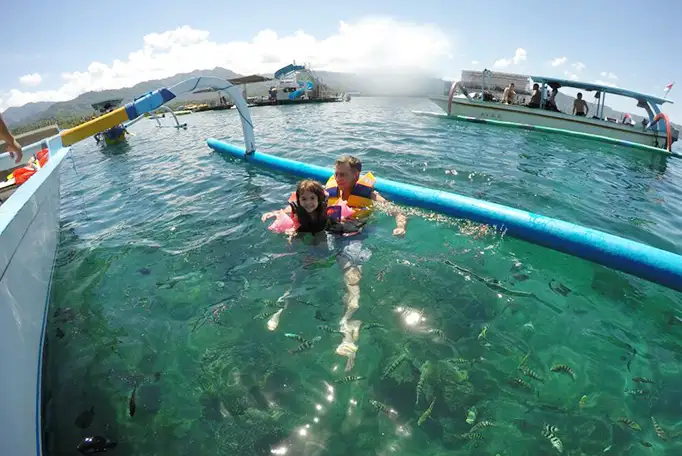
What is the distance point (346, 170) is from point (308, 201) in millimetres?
1243

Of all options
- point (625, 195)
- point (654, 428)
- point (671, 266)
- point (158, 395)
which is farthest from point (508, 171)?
point (158, 395)

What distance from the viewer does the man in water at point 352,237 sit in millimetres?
3674

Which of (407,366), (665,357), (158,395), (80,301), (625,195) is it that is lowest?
(625,195)

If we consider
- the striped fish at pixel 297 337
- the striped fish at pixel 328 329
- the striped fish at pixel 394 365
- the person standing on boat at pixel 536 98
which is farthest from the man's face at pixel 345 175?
the person standing on boat at pixel 536 98

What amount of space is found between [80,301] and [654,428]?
6.09 meters

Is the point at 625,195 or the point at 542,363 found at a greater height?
the point at 542,363

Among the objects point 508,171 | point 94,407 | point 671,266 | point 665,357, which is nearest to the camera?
point 94,407

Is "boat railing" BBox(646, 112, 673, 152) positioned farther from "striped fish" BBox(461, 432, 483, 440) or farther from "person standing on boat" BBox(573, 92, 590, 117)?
"striped fish" BBox(461, 432, 483, 440)

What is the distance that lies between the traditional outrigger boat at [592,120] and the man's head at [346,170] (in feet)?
55.7

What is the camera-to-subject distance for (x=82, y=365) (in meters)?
3.37

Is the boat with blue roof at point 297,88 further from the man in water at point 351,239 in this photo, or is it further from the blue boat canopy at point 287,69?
the man in water at point 351,239

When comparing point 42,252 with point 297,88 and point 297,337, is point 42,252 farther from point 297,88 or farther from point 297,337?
point 297,88

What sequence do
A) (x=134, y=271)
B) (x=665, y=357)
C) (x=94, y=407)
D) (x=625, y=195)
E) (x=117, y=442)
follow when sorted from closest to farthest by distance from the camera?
(x=117, y=442)
(x=94, y=407)
(x=665, y=357)
(x=134, y=271)
(x=625, y=195)

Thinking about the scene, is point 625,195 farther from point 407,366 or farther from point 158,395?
point 158,395
